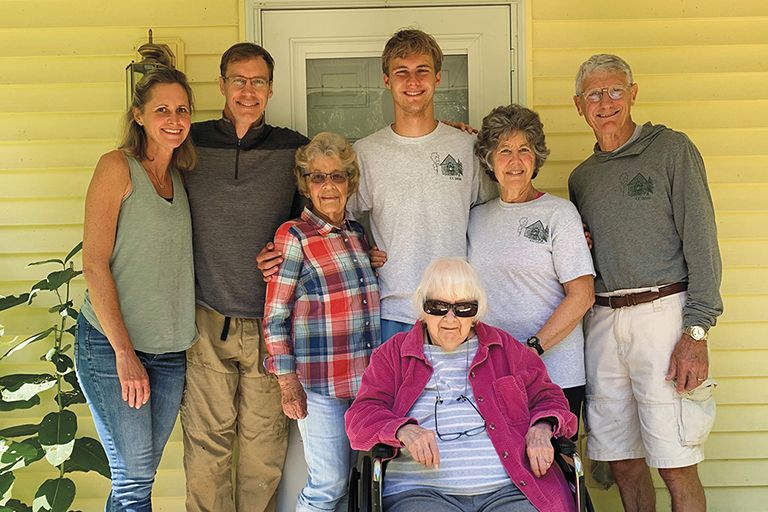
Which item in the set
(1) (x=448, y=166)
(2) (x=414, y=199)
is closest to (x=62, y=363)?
(2) (x=414, y=199)

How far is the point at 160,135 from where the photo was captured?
2973mm

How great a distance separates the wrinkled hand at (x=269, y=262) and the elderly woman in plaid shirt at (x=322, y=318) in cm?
2

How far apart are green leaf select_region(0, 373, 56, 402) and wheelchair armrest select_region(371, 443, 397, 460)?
1625 millimetres

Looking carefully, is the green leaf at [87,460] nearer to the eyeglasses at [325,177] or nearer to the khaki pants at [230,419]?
the khaki pants at [230,419]

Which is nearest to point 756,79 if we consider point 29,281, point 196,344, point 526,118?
point 526,118

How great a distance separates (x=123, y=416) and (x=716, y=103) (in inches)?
115

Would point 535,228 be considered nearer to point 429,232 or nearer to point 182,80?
point 429,232

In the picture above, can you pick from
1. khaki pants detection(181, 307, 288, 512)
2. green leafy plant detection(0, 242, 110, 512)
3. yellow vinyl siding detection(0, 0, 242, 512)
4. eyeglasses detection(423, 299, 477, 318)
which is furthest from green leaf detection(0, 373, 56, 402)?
eyeglasses detection(423, 299, 477, 318)

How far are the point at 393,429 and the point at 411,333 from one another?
1.20 ft

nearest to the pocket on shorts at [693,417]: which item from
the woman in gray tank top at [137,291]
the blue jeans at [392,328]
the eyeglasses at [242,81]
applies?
the blue jeans at [392,328]

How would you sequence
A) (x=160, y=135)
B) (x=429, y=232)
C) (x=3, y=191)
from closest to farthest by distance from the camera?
(x=160, y=135), (x=429, y=232), (x=3, y=191)

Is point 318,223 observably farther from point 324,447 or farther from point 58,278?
point 58,278

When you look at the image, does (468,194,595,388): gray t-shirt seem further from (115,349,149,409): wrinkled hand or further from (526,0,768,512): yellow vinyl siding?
(115,349,149,409): wrinkled hand

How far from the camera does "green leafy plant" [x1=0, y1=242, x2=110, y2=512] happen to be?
132 inches
